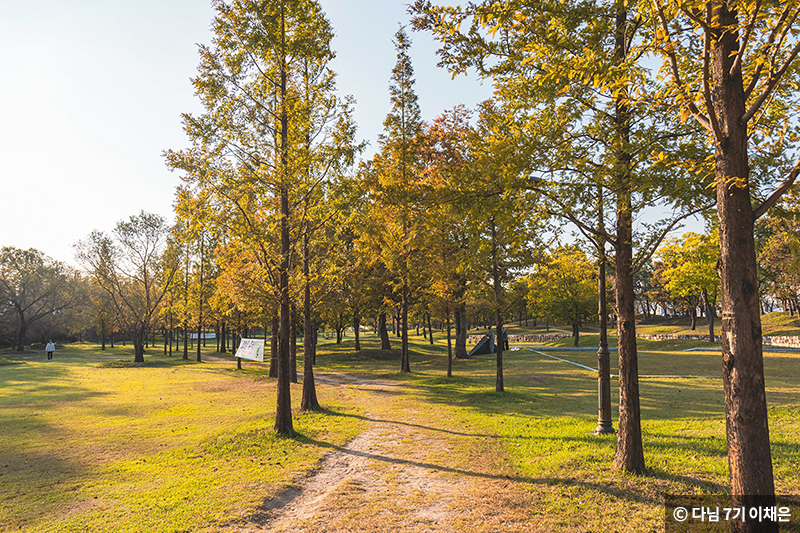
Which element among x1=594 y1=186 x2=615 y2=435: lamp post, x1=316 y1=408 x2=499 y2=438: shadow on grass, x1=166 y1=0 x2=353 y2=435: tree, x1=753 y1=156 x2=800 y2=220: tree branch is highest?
x1=166 y1=0 x2=353 y2=435: tree

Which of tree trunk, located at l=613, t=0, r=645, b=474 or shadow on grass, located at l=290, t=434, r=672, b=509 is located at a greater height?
tree trunk, located at l=613, t=0, r=645, b=474

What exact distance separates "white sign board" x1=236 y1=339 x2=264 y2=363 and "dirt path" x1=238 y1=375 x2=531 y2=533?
19.4 m

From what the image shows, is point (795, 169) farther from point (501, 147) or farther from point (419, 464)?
point (419, 464)

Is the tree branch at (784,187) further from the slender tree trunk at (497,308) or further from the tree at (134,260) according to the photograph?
the tree at (134,260)

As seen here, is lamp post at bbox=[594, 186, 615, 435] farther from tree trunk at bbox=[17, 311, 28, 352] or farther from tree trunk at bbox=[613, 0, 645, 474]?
tree trunk at bbox=[17, 311, 28, 352]

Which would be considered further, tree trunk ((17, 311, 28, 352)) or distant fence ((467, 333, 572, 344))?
distant fence ((467, 333, 572, 344))

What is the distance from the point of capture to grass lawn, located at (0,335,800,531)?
5617 mm

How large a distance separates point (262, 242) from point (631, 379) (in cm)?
850

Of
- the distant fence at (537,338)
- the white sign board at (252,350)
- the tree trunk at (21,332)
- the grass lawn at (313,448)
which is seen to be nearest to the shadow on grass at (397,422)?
the grass lawn at (313,448)

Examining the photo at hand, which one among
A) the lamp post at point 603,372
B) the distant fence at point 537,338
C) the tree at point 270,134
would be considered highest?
→ the tree at point 270,134

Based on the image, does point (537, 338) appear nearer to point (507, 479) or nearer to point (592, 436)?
point (592, 436)

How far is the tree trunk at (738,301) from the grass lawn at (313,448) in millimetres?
1444

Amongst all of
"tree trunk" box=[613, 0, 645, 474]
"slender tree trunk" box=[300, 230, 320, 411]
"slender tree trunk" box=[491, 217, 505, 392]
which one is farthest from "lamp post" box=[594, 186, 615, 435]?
"slender tree trunk" box=[300, 230, 320, 411]

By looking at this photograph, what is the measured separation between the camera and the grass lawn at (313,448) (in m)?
5.62
